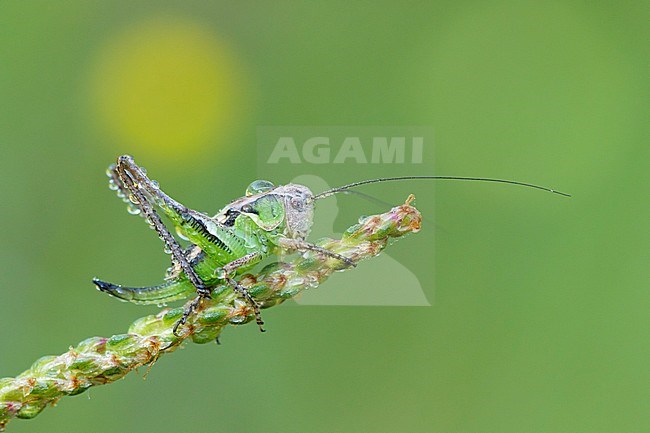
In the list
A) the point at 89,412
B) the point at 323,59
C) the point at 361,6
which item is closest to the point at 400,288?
the point at 89,412

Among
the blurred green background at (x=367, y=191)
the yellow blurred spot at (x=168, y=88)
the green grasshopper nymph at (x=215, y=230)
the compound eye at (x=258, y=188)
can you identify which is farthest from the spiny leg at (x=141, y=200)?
the yellow blurred spot at (x=168, y=88)

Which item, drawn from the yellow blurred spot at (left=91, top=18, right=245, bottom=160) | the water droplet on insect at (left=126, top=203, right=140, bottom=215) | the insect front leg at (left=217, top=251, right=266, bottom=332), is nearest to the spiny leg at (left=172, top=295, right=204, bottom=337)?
the insect front leg at (left=217, top=251, right=266, bottom=332)

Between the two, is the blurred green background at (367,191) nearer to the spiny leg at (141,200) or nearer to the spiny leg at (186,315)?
the spiny leg at (141,200)

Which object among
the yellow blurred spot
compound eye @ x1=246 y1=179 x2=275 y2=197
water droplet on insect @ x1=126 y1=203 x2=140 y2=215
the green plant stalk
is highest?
the yellow blurred spot

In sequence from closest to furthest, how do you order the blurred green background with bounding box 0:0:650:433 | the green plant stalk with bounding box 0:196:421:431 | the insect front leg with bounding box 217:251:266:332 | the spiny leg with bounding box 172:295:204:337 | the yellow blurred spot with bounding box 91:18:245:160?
1. the green plant stalk with bounding box 0:196:421:431
2. the spiny leg with bounding box 172:295:204:337
3. the insect front leg with bounding box 217:251:266:332
4. the blurred green background with bounding box 0:0:650:433
5. the yellow blurred spot with bounding box 91:18:245:160

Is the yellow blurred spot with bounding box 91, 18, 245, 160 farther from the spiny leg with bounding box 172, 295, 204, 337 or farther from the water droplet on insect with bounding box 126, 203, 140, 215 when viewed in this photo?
the spiny leg with bounding box 172, 295, 204, 337

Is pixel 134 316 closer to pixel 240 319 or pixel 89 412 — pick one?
pixel 89 412
